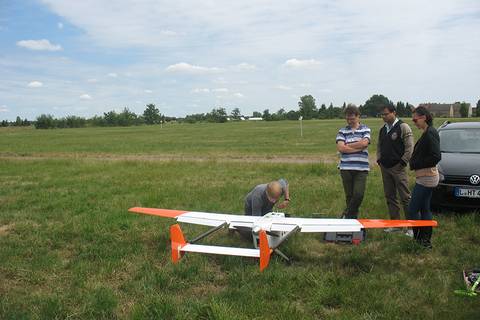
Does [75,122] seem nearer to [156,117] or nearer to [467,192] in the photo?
[156,117]

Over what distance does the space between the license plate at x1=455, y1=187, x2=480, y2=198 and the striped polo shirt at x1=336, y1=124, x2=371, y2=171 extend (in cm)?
171

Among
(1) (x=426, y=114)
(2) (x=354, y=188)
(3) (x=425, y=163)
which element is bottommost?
(2) (x=354, y=188)

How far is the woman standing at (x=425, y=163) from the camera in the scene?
5668 mm

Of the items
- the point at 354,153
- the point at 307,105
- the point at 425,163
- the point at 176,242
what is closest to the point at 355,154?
the point at 354,153

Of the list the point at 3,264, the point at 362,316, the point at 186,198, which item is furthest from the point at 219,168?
the point at 362,316

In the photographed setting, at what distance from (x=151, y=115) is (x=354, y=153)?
14701 cm

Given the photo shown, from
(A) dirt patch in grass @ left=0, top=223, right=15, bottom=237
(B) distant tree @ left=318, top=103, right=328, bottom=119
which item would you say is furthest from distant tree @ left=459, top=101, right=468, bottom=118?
(A) dirt patch in grass @ left=0, top=223, right=15, bottom=237

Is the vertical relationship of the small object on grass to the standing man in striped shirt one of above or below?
below

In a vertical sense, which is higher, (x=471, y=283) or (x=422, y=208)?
(x=422, y=208)

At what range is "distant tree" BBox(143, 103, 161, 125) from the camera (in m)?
147

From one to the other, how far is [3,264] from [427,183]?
591cm

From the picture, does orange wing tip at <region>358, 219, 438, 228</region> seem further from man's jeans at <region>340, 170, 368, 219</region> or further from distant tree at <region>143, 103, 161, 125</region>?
distant tree at <region>143, 103, 161, 125</region>

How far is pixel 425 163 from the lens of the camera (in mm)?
5703

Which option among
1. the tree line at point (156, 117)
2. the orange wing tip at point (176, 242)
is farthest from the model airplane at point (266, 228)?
the tree line at point (156, 117)
